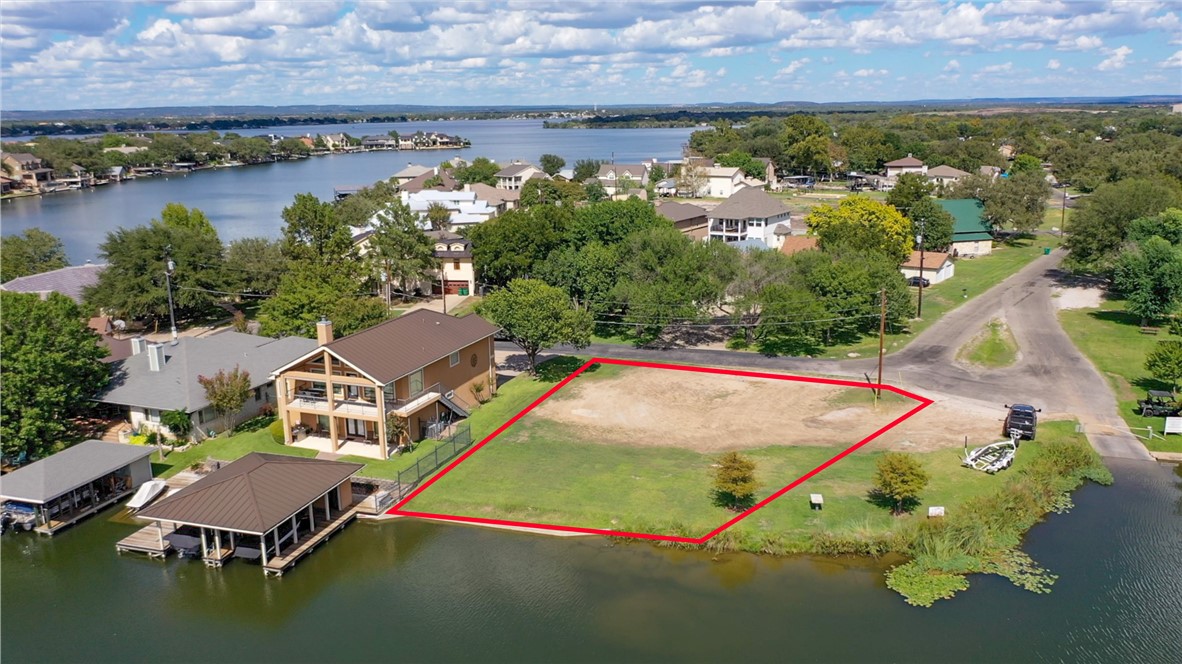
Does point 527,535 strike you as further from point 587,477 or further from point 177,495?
point 177,495

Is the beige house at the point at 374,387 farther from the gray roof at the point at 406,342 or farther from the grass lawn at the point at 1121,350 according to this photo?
the grass lawn at the point at 1121,350

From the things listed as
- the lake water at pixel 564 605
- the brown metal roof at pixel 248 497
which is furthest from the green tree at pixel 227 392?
the lake water at pixel 564 605

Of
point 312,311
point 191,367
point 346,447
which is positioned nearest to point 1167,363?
point 346,447

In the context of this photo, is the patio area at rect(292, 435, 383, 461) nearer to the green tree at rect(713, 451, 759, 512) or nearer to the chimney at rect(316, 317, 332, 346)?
the chimney at rect(316, 317, 332, 346)

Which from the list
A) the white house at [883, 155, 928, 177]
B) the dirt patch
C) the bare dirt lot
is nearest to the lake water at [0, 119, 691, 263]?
the bare dirt lot

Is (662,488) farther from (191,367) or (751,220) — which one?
(751,220)

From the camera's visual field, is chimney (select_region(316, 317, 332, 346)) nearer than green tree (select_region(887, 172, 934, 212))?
Yes

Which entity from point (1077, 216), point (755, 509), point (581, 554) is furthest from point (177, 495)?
point (1077, 216)
